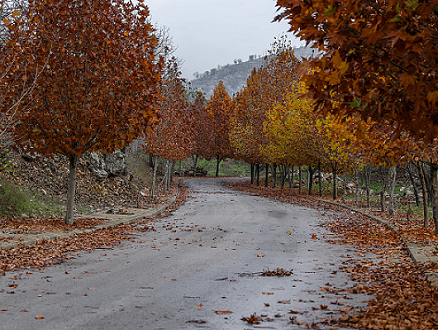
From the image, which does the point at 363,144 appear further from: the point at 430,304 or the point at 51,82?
the point at 51,82

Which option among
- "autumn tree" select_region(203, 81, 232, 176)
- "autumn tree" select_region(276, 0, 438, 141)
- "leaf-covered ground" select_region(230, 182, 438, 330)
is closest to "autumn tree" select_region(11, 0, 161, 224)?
"leaf-covered ground" select_region(230, 182, 438, 330)

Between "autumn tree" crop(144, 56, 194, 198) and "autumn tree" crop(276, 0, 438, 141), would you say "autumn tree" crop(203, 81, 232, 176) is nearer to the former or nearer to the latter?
"autumn tree" crop(144, 56, 194, 198)

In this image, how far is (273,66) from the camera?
134 feet

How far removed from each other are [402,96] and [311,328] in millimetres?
2641

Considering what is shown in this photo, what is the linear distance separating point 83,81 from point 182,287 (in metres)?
8.34

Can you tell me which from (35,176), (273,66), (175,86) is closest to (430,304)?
(35,176)

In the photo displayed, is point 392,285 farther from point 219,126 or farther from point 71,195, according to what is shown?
point 219,126

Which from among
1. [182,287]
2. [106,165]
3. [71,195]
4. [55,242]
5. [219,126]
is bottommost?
[55,242]

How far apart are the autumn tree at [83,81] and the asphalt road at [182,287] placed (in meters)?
3.59

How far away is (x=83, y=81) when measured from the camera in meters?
12.6

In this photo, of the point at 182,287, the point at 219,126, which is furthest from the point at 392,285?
the point at 219,126

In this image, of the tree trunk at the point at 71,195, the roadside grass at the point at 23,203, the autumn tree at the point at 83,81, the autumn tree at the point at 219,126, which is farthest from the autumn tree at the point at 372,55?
the autumn tree at the point at 219,126

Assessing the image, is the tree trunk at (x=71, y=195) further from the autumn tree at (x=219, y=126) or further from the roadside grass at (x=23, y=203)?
the autumn tree at (x=219, y=126)

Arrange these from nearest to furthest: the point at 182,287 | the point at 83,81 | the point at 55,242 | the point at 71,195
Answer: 1. the point at 182,287
2. the point at 55,242
3. the point at 83,81
4. the point at 71,195
